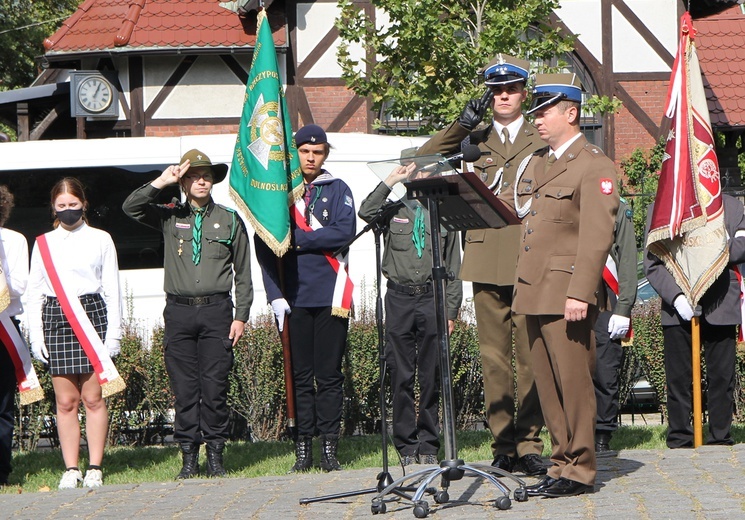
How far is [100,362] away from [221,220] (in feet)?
4.05

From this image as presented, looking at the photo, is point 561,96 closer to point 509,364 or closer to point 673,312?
point 509,364

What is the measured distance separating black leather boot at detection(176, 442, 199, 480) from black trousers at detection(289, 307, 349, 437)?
72cm

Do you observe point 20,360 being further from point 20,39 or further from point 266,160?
point 20,39

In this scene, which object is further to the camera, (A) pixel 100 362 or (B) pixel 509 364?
(A) pixel 100 362

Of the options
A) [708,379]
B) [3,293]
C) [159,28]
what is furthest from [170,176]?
[159,28]

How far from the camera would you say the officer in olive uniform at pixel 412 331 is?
27.6 ft

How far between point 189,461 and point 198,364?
65cm

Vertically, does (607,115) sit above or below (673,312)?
above

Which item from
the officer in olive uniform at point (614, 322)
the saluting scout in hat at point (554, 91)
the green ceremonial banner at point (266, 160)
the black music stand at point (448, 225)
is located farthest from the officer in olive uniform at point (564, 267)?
the green ceremonial banner at point (266, 160)

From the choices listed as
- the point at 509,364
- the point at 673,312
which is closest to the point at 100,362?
the point at 509,364

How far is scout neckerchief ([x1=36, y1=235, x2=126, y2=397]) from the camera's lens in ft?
26.5

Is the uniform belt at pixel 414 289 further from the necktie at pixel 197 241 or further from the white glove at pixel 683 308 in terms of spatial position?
the white glove at pixel 683 308

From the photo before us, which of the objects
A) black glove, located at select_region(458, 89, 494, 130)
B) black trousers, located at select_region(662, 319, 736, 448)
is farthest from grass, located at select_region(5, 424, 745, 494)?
black glove, located at select_region(458, 89, 494, 130)

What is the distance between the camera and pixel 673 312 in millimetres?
8742
